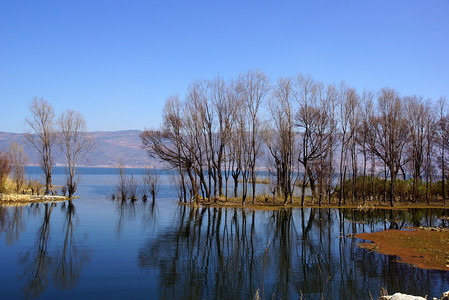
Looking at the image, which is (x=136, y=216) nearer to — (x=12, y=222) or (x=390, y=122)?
(x=12, y=222)

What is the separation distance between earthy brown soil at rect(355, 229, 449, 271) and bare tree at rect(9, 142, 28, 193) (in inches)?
1418

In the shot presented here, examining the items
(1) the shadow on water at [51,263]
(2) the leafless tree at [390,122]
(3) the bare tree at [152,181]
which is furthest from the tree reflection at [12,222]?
(2) the leafless tree at [390,122]

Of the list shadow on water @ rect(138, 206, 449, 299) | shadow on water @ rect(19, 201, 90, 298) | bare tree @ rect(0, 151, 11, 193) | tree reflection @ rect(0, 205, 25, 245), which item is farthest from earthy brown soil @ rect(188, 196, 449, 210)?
bare tree @ rect(0, 151, 11, 193)

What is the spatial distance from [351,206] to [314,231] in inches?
636

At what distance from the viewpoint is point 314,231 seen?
22297 millimetres

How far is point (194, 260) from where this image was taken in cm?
1458

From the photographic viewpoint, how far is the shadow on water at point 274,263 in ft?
36.7

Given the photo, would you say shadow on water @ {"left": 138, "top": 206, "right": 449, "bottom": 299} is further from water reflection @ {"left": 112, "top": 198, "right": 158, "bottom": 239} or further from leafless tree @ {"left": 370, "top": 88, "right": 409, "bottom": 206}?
leafless tree @ {"left": 370, "top": 88, "right": 409, "bottom": 206}

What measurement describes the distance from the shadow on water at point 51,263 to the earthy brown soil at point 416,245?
512 inches

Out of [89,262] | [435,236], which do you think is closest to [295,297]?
[89,262]

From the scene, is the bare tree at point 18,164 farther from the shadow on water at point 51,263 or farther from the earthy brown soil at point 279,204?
the shadow on water at point 51,263

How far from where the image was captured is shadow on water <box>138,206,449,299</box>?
11195 mm

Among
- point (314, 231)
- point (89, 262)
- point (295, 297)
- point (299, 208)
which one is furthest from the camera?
point (299, 208)

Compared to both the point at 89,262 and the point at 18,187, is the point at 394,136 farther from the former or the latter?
the point at 18,187
